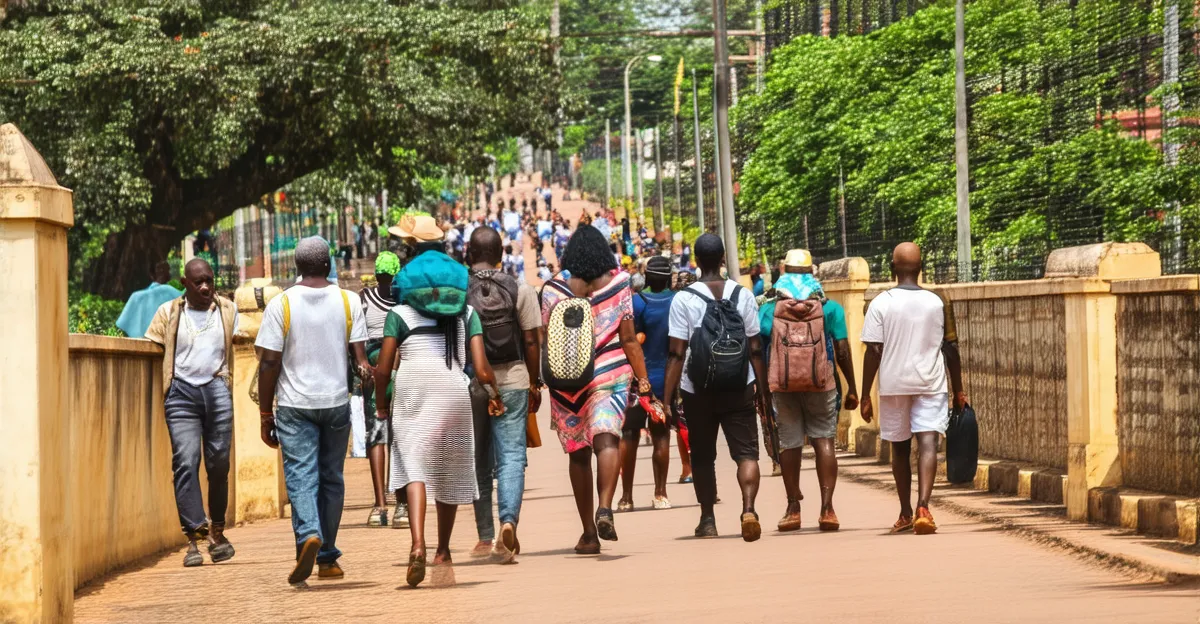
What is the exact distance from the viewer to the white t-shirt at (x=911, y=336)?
35.3ft

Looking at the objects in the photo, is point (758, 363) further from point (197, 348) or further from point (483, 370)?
point (197, 348)

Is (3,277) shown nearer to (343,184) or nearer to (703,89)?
(343,184)

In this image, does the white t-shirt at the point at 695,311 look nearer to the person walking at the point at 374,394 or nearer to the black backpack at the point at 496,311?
the black backpack at the point at 496,311

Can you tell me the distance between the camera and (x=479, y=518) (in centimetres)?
1061

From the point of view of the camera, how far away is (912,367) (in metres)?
10.8

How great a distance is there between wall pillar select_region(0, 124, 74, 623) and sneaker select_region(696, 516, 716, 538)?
454 centimetres

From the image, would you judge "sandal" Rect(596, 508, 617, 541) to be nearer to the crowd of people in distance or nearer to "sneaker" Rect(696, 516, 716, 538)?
the crowd of people in distance

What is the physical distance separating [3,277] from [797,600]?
353cm

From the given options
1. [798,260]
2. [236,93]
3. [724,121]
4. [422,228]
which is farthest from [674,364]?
[236,93]

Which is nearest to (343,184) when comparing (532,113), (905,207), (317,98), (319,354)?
(532,113)

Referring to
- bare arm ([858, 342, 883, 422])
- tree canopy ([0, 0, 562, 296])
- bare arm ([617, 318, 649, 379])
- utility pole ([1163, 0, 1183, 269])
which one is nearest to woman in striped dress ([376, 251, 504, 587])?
bare arm ([617, 318, 649, 379])

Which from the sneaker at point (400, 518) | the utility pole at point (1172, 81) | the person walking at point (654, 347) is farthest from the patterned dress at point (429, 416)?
the utility pole at point (1172, 81)

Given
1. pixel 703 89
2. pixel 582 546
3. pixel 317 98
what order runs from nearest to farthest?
pixel 582 546
pixel 317 98
pixel 703 89

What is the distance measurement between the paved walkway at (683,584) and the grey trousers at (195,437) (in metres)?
0.40
